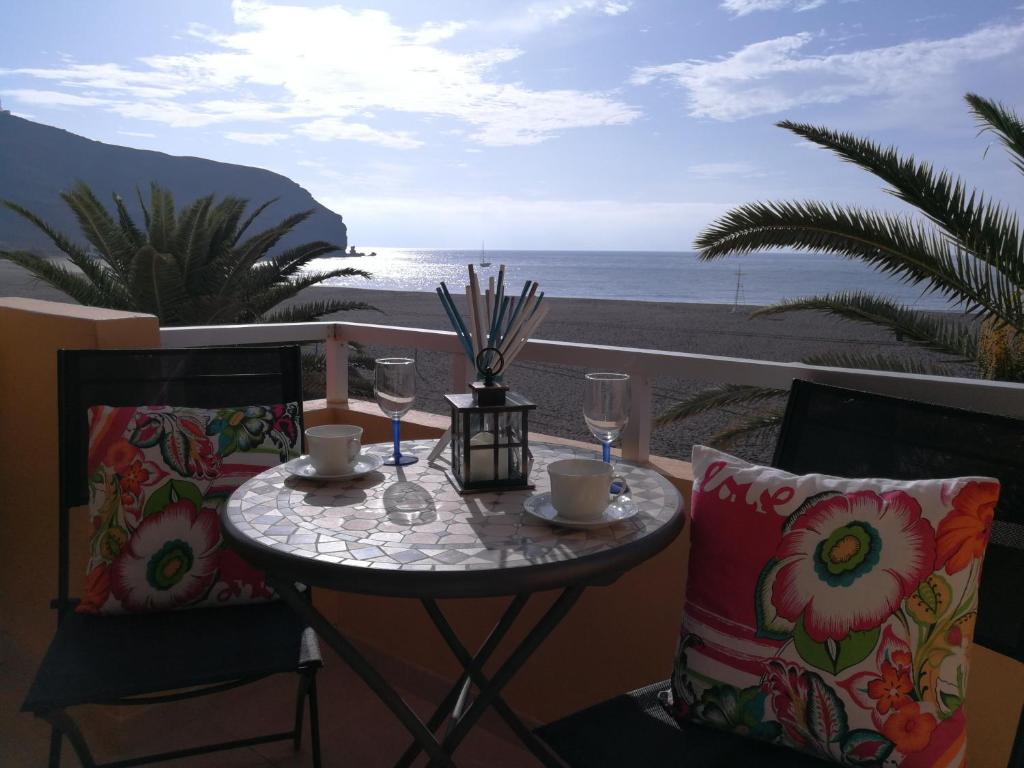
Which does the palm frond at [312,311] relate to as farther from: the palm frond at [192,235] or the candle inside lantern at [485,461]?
the candle inside lantern at [485,461]

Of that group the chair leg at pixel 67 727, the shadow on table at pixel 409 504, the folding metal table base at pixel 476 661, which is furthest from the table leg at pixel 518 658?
the chair leg at pixel 67 727

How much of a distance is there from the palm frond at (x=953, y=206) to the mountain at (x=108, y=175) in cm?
4688

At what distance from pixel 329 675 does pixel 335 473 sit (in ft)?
4.51

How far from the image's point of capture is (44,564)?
8.30 feet

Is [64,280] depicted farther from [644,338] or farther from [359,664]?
[644,338]

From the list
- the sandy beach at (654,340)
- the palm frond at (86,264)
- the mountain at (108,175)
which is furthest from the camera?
the mountain at (108,175)

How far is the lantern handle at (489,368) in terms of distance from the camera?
1596 millimetres

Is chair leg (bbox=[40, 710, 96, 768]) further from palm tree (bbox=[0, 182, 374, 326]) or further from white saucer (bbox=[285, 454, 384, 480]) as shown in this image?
palm tree (bbox=[0, 182, 374, 326])

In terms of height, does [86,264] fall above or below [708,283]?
below

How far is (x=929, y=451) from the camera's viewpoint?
4.72 ft

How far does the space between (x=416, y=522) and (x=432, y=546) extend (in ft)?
0.44

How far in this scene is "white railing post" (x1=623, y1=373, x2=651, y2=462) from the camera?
2.24 meters

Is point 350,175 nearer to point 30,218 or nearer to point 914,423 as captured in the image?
point 30,218

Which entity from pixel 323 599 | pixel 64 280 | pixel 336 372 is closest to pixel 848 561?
pixel 323 599
